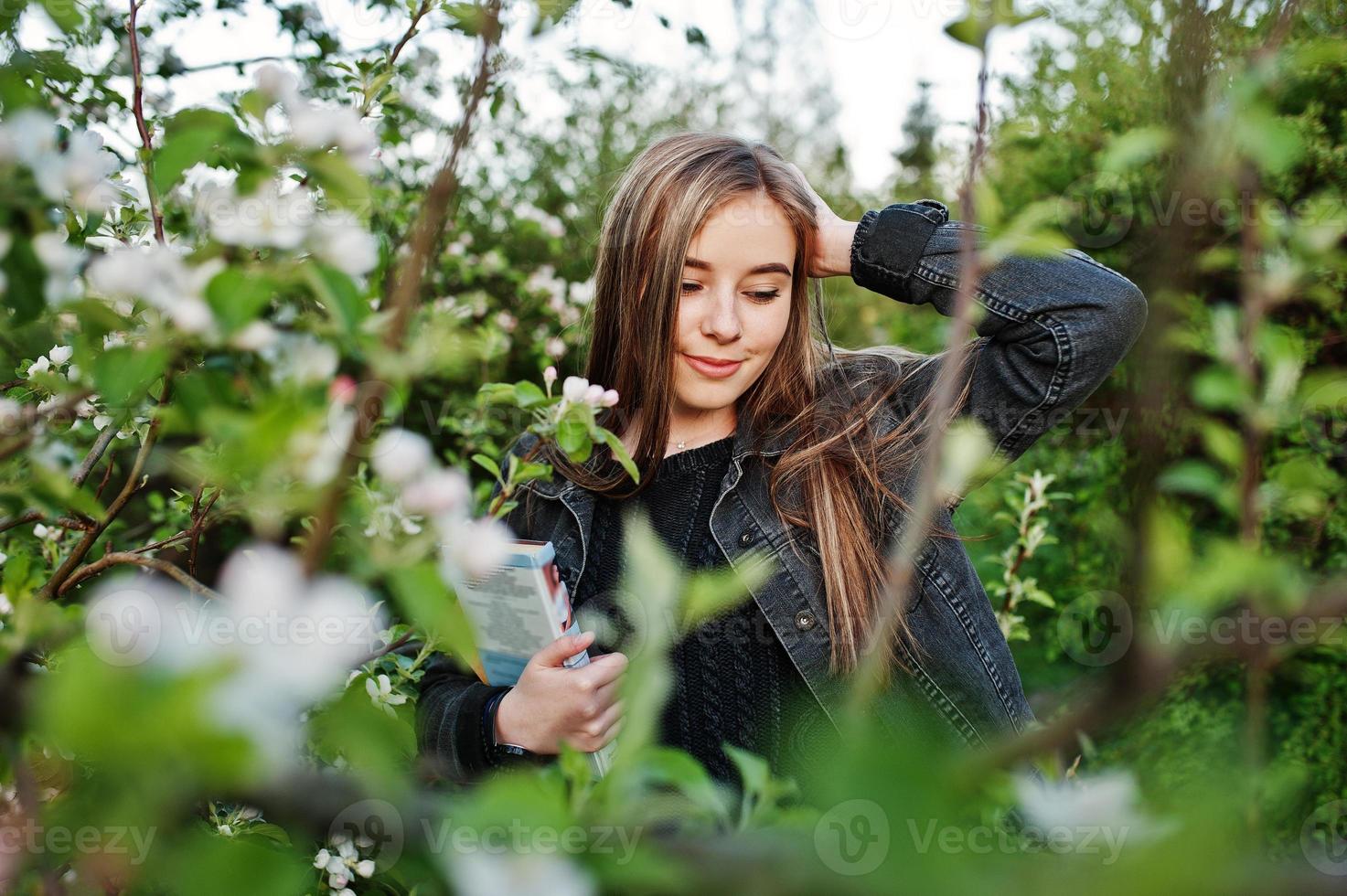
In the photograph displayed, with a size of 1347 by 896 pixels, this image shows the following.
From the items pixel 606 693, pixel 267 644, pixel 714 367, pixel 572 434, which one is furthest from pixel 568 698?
pixel 267 644

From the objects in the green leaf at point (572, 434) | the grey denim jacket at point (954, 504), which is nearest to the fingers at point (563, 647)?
the grey denim jacket at point (954, 504)

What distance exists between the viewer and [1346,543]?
7.55 ft

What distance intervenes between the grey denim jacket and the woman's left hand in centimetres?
4

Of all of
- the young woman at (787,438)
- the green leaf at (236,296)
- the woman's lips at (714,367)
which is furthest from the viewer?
the woman's lips at (714,367)

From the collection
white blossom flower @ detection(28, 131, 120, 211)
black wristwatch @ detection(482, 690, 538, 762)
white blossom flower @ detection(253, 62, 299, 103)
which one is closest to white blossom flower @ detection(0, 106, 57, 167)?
white blossom flower @ detection(28, 131, 120, 211)

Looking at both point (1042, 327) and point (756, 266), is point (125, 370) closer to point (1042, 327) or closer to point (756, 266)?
point (756, 266)

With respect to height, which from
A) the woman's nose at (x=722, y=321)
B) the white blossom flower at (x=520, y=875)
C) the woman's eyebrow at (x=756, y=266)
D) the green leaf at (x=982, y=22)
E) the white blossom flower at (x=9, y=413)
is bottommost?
the white blossom flower at (x=520, y=875)

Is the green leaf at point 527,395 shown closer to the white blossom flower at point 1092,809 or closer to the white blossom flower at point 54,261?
the white blossom flower at point 54,261

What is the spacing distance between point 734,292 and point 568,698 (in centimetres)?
74

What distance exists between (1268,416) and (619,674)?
2.67ft

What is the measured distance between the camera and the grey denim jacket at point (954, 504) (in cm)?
149

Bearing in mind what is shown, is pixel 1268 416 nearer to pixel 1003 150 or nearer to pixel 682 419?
pixel 682 419

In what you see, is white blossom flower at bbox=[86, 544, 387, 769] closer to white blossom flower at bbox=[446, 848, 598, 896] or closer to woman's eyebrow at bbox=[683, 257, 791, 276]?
white blossom flower at bbox=[446, 848, 598, 896]

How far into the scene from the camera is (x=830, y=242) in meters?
1.73
